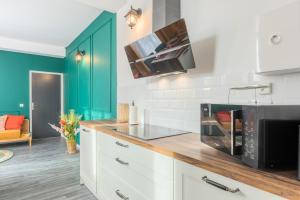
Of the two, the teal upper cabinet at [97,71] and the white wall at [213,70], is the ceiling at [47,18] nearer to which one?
the teal upper cabinet at [97,71]

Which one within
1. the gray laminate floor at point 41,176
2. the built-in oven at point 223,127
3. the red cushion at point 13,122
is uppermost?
the built-in oven at point 223,127

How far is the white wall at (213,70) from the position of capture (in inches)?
49.7

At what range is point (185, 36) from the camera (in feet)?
4.90

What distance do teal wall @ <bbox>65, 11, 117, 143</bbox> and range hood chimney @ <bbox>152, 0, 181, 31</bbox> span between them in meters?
1.34

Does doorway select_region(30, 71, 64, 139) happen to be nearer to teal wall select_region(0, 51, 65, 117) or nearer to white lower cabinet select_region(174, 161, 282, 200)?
teal wall select_region(0, 51, 65, 117)

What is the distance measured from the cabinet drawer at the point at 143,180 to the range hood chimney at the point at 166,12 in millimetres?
1336

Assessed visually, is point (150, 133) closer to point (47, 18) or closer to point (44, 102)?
point (47, 18)

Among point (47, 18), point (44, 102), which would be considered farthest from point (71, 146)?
point (47, 18)

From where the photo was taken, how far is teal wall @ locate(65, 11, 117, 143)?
3.19 metres

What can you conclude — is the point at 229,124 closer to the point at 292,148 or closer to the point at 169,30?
the point at 292,148

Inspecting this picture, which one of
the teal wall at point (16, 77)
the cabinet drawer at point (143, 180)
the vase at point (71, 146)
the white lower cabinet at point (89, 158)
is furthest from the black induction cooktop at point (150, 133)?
the teal wall at point (16, 77)

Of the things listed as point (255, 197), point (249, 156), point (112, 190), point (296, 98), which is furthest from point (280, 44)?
point (112, 190)

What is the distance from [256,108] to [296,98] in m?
0.48

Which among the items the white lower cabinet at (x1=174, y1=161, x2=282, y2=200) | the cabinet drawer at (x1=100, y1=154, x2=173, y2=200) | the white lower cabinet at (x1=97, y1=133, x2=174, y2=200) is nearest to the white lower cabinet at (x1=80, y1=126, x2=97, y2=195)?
the white lower cabinet at (x1=97, y1=133, x2=174, y2=200)
